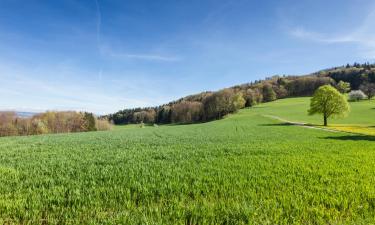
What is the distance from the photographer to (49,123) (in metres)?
90.7

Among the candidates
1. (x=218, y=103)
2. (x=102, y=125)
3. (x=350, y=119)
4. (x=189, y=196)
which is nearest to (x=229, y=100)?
(x=218, y=103)

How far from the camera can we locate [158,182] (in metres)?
8.45

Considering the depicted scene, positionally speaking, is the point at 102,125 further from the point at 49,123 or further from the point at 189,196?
the point at 189,196

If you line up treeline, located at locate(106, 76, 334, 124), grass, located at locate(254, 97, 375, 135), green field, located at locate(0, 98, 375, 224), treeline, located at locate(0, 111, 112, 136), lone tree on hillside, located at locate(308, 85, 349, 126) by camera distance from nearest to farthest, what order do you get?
1. green field, located at locate(0, 98, 375, 224)
2. grass, located at locate(254, 97, 375, 135)
3. lone tree on hillside, located at locate(308, 85, 349, 126)
4. treeline, located at locate(0, 111, 112, 136)
5. treeline, located at locate(106, 76, 334, 124)

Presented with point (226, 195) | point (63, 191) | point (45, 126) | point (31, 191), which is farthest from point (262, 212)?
point (45, 126)

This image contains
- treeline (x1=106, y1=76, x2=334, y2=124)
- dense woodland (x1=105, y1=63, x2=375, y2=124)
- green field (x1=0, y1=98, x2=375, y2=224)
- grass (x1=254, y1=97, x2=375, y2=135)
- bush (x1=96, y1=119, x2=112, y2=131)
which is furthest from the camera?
dense woodland (x1=105, y1=63, x2=375, y2=124)

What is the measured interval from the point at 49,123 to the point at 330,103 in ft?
301

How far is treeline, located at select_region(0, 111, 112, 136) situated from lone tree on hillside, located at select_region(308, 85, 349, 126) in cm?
7915

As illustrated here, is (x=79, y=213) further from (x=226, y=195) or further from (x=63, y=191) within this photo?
(x=226, y=195)

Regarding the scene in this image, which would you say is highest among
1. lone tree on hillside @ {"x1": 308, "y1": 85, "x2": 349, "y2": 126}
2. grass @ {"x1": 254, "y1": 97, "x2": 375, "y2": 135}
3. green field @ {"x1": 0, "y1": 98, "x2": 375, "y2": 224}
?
lone tree on hillside @ {"x1": 308, "y1": 85, "x2": 349, "y2": 126}

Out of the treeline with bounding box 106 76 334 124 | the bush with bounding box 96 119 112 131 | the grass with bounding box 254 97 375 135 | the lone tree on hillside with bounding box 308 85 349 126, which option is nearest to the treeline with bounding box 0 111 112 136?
the bush with bounding box 96 119 112 131

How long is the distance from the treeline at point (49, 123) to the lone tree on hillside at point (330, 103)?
79.1m

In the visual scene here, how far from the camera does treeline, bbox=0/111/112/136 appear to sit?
79125 millimetres

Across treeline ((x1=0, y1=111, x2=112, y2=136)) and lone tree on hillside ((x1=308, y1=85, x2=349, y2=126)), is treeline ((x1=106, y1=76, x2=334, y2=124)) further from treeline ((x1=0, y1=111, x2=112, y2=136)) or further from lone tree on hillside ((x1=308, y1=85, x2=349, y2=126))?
lone tree on hillside ((x1=308, y1=85, x2=349, y2=126))
